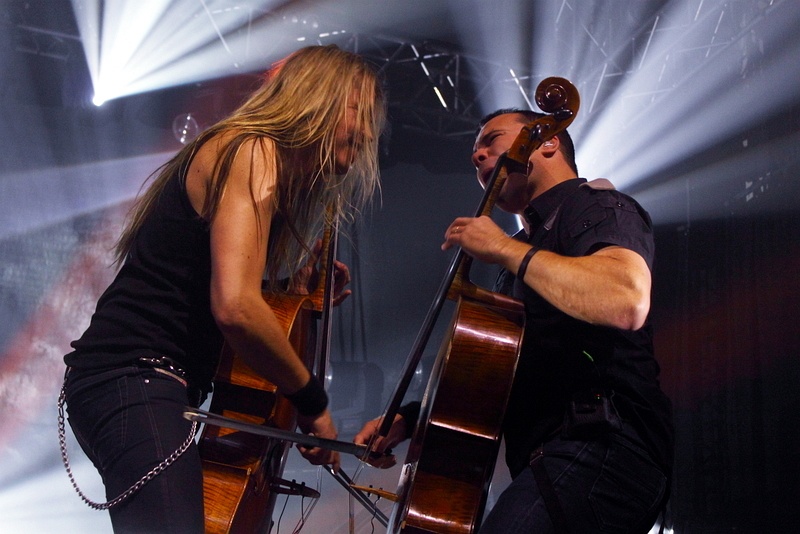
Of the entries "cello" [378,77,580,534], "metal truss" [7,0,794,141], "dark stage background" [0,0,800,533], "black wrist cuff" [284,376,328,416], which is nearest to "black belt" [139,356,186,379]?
"black wrist cuff" [284,376,328,416]

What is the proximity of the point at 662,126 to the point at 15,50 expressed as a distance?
233 inches

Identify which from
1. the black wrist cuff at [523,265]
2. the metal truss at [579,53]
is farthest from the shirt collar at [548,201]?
the metal truss at [579,53]

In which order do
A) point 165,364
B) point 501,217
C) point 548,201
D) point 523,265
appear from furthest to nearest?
point 501,217, point 548,201, point 523,265, point 165,364

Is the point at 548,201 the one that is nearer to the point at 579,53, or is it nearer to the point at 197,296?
the point at 197,296

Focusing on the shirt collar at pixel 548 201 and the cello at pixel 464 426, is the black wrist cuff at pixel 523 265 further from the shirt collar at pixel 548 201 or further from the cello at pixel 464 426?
the shirt collar at pixel 548 201

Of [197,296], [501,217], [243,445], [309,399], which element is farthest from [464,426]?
[501,217]

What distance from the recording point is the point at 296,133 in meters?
2.00

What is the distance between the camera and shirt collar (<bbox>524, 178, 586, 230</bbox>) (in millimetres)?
2508

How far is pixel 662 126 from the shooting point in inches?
241

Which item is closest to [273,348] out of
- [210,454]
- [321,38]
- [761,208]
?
[210,454]

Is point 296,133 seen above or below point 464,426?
above

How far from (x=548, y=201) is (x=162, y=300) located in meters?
→ 1.42

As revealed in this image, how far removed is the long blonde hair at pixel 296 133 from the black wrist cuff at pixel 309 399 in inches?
18.5

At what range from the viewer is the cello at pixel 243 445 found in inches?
73.1
